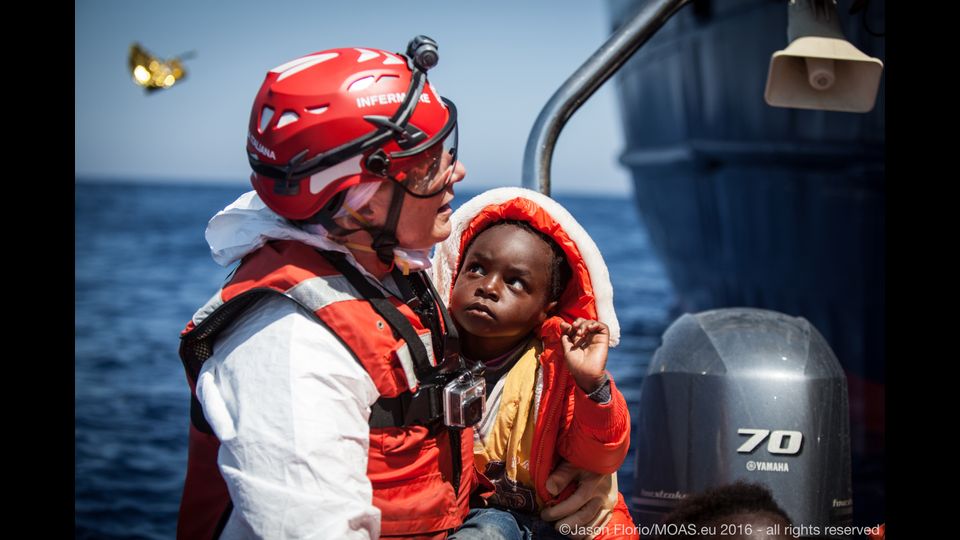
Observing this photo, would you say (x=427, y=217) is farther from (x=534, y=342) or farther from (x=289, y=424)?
(x=534, y=342)

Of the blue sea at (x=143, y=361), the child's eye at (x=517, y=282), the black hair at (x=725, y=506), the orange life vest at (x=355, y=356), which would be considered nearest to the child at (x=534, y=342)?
the child's eye at (x=517, y=282)

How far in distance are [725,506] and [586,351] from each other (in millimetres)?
685

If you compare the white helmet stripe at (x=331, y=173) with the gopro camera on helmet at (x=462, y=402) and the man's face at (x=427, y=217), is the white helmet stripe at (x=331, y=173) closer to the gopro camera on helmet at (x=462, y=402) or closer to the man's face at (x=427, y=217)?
the man's face at (x=427, y=217)

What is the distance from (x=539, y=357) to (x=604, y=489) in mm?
405

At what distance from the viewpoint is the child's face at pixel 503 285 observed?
8.71 ft

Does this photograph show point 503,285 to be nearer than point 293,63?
No

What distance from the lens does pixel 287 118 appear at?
1992 millimetres

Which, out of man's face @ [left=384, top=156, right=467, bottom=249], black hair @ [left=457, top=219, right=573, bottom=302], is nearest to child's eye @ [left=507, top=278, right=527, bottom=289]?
black hair @ [left=457, top=219, right=573, bottom=302]

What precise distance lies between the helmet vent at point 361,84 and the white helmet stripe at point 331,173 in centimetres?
14

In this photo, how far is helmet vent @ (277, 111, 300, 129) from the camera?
6.51ft

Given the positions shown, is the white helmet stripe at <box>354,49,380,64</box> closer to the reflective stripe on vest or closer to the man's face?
the man's face

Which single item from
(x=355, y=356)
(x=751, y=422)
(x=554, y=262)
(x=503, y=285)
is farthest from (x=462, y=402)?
(x=751, y=422)
